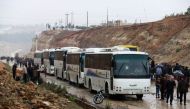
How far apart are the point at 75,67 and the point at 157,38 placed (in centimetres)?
4080

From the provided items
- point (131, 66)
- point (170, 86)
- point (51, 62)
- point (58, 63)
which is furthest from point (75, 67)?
point (51, 62)

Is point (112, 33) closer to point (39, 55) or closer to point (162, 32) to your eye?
point (162, 32)

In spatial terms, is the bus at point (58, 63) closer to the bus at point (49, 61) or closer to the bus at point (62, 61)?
the bus at point (62, 61)

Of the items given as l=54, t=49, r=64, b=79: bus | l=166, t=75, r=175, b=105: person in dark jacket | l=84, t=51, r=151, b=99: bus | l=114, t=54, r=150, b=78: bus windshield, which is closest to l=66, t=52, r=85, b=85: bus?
l=54, t=49, r=64, b=79: bus

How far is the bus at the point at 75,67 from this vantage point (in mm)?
41287

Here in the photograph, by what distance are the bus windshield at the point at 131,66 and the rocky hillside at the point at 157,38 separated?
30.4 metres

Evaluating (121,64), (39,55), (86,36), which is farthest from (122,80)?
(86,36)

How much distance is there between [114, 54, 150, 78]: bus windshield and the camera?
29.5 metres

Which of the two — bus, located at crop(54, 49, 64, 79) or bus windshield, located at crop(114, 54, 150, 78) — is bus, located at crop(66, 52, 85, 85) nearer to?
bus, located at crop(54, 49, 64, 79)

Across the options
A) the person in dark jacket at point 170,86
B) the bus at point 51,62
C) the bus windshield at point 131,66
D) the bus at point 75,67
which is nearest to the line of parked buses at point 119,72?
the bus windshield at point 131,66

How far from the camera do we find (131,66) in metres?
29.7

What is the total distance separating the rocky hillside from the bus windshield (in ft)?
99.7

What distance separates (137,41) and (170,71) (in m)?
47.4

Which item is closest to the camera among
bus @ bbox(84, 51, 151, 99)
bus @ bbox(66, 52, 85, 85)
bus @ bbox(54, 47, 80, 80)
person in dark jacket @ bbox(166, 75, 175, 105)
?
person in dark jacket @ bbox(166, 75, 175, 105)
